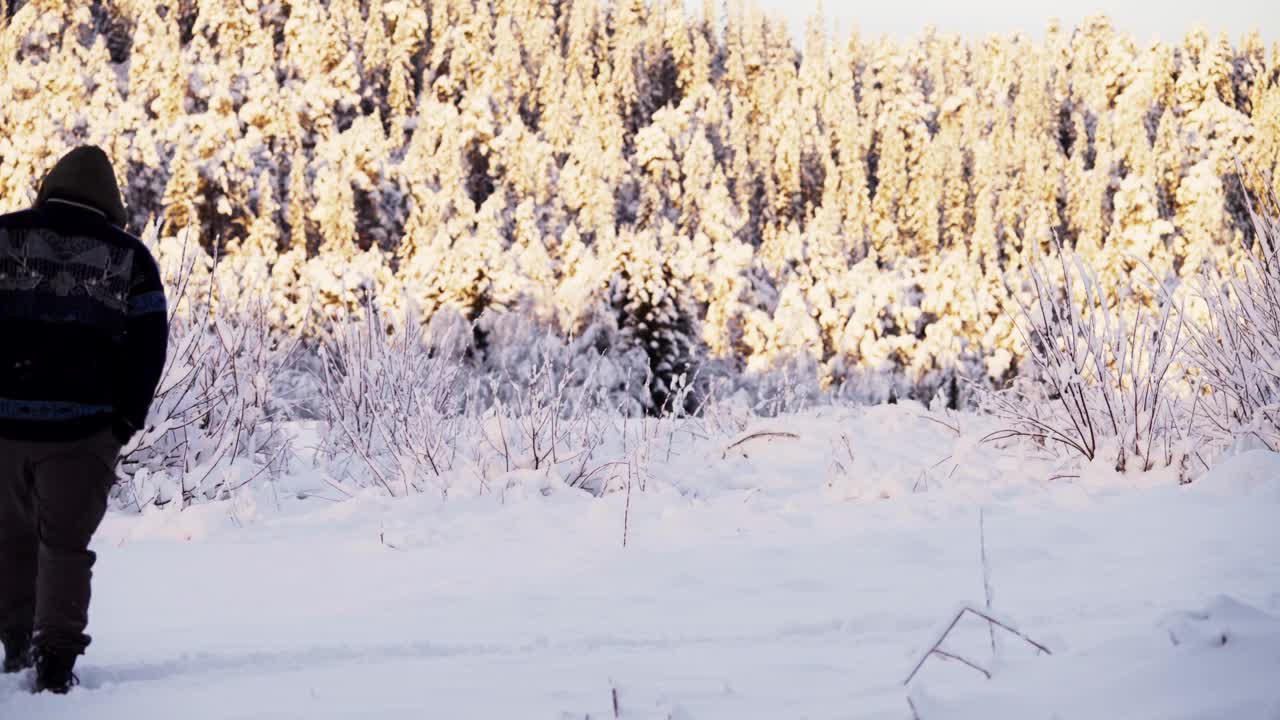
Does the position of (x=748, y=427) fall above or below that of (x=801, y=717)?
below

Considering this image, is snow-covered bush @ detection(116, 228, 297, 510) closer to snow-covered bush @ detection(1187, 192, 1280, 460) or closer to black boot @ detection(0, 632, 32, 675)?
black boot @ detection(0, 632, 32, 675)

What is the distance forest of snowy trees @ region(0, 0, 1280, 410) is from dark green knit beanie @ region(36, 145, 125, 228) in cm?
2171

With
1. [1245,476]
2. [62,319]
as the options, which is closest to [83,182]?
[62,319]

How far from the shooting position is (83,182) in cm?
211

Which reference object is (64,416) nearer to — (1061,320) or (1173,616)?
(1173,616)

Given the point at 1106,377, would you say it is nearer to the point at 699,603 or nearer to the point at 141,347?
the point at 699,603

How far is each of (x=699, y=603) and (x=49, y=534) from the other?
171cm

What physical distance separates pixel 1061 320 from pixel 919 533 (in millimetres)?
1967

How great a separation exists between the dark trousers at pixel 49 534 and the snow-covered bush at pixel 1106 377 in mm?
4075

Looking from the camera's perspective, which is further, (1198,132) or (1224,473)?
(1198,132)

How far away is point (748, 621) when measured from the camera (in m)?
2.41

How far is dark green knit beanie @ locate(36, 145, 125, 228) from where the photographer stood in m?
2.10

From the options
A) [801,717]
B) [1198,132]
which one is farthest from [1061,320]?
[1198,132]

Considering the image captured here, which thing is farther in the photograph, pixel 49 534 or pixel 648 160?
pixel 648 160
